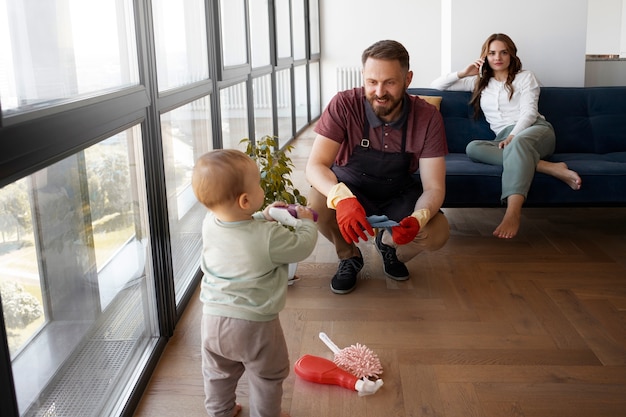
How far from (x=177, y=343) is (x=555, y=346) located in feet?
Result: 4.30

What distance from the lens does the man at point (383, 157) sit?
2617 millimetres

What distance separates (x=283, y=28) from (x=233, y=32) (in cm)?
223

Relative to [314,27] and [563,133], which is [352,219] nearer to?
[563,133]

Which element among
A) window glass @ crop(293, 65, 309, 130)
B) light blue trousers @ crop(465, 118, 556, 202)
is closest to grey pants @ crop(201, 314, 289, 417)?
light blue trousers @ crop(465, 118, 556, 202)

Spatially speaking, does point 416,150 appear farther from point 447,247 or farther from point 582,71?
point 582,71

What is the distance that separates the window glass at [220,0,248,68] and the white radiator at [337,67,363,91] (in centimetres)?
433

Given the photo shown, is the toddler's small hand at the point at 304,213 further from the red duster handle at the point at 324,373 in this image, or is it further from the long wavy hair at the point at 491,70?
the long wavy hair at the point at 491,70

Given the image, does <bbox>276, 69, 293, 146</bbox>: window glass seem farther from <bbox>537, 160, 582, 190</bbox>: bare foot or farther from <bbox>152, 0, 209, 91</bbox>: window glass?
<bbox>537, 160, 582, 190</bbox>: bare foot

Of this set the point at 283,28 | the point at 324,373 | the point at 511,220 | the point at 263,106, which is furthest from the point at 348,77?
the point at 324,373

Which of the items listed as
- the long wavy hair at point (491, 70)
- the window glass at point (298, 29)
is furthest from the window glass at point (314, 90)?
the long wavy hair at point (491, 70)

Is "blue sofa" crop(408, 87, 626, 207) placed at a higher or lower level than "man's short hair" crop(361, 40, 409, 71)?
lower

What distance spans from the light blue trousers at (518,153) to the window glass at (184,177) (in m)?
1.41

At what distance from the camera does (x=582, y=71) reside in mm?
4352

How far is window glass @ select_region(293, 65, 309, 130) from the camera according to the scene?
295 inches
